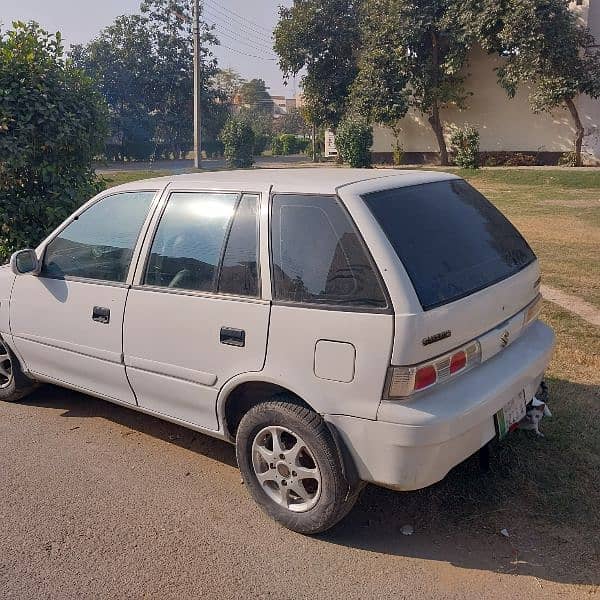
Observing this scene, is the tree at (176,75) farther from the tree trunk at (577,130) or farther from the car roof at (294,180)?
the car roof at (294,180)

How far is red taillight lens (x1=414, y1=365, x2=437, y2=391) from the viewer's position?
2.77 meters

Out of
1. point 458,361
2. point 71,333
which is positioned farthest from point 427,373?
point 71,333

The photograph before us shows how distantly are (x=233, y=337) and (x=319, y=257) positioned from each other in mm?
601

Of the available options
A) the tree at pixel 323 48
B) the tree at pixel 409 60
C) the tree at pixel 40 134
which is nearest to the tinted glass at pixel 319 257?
the tree at pixel 40 134

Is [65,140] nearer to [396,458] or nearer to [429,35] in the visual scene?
[396,458]

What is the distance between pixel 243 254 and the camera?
3.28 meters

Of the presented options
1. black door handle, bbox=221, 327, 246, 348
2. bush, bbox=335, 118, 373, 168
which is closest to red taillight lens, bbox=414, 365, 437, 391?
black door handle, bbox=221, 327, 246, 348

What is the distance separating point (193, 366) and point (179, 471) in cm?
78

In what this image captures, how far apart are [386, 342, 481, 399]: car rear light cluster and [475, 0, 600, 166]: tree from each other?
19956 millimetres

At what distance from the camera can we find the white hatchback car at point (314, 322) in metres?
2.80

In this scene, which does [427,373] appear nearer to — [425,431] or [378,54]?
[425,431]

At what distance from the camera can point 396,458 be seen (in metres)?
2.78

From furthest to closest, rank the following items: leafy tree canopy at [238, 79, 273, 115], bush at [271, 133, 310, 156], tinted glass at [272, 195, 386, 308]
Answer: leafy tree canopy at [238, 79, 273, 115] < bush at [271, 133, 310, 156] < tinted glass at [272, 195, 386, 308]

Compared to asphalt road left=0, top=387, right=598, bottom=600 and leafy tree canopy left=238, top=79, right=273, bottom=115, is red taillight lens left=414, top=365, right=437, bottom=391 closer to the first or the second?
asphalt road left=0, top=387, right=598, bottom=600
